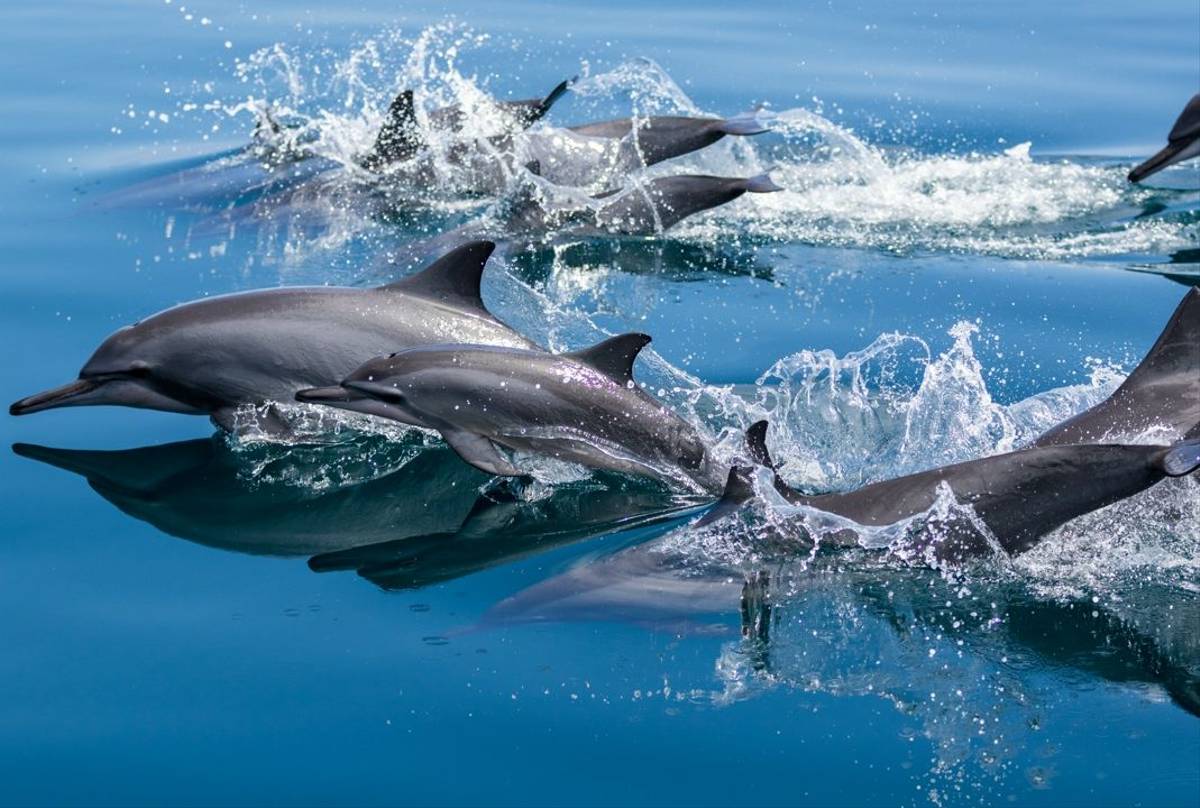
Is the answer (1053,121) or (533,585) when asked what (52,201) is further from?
(1053,121)

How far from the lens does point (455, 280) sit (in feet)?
24.0

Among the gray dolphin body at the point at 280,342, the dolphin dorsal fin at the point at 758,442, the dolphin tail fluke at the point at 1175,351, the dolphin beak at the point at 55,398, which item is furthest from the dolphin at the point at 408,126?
the dolphin tail fluke at the point at 1175,351

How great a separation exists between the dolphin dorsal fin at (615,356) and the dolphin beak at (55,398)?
A: 2313mm

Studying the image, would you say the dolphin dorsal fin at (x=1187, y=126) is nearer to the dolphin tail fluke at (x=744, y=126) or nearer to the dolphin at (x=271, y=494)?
the dolphin tail fluke at (x=744, y=126)

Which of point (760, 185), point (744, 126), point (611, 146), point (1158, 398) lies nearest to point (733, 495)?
point (1158, 398)

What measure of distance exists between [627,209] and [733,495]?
490 centimetres

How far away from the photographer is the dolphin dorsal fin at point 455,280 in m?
7.23

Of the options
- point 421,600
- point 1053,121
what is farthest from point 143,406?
point 1053,121

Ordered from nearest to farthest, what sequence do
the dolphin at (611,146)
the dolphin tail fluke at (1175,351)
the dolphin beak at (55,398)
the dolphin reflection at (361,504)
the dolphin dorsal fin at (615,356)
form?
1. the dolphin reflection at (361,504)
2. the dolphin tail fluke at (1175,351)
3. the dolphin dorsal fin at (615,356)
4. the dolphin beak at (55,398)
5. the dolphin at (611,146)

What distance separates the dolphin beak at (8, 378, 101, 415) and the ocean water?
18cm

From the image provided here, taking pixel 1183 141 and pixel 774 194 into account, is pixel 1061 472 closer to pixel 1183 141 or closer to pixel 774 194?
pixel 1183 141

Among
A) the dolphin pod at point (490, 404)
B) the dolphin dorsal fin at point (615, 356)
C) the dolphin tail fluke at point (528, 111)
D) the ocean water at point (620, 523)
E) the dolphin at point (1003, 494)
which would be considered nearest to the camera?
the ocean water at point (620, 523)

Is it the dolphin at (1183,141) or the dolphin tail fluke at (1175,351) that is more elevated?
the dolphin at (1183,141)

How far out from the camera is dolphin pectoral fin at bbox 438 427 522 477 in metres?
6.45
